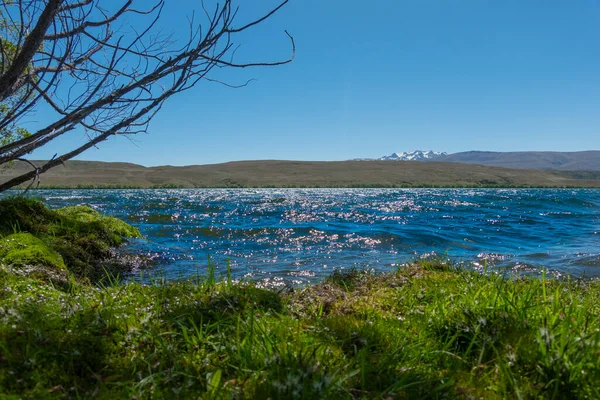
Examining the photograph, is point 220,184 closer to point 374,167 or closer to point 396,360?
point 374,167

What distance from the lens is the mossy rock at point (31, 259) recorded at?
451 centimetres

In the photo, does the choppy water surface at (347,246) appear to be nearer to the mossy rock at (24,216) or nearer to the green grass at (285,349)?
the mossy rock at (24,216)

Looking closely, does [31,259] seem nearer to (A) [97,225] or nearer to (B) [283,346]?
(B) [283,346]

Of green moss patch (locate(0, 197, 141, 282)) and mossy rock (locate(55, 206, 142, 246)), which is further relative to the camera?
mossy rock (locate(55, 206, 142, 246))

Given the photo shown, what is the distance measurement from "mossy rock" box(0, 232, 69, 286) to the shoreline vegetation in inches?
21.9

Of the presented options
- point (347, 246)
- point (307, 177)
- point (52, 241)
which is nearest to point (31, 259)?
point (52, 241)

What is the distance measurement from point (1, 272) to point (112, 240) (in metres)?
5.14

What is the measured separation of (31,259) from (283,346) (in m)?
4.16

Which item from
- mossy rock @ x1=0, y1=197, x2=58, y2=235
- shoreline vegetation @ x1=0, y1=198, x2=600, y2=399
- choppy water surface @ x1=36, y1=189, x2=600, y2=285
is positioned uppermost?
mossy rock @ x1=0, y1=197, x2=58, y2=235

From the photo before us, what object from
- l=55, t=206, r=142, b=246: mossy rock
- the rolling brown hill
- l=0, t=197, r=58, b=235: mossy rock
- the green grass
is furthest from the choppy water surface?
the rolling brown hill

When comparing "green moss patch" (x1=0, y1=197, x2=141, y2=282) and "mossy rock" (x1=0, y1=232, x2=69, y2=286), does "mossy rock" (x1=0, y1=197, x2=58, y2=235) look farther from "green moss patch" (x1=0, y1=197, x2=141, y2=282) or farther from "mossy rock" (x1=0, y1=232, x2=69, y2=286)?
"mossy rock" (x1=0, y1=232, x2=69, y2=286)

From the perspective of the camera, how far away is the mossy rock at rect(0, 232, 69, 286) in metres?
4.51

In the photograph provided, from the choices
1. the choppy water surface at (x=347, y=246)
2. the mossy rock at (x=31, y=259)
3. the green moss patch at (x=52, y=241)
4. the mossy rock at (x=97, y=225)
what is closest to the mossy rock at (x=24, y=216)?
the green moss patch at (x=52, y=241)

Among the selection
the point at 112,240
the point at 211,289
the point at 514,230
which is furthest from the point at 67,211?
the point at 514,230
